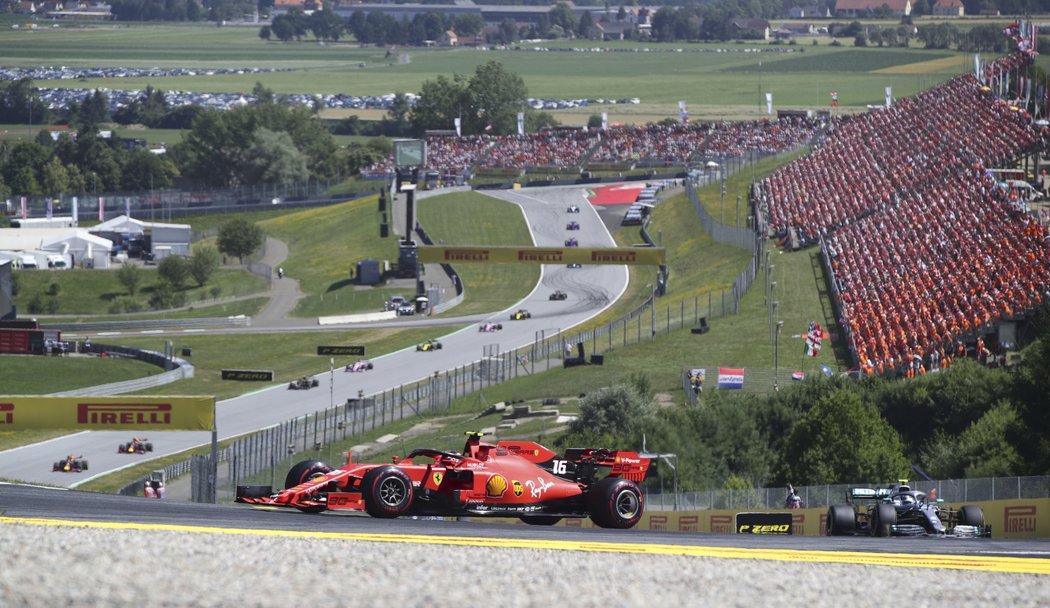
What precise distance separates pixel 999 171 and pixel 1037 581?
52116 millimetres

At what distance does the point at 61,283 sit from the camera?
95125 millimetres

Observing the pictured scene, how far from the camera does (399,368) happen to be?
64688 mm

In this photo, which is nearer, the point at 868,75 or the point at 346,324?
the point at 346,324

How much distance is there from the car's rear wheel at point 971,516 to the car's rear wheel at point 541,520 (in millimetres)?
6652

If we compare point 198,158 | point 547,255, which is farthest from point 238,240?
point 198,158

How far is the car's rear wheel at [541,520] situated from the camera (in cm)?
2334

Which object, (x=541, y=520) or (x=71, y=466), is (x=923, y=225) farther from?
(x=541, y=520)

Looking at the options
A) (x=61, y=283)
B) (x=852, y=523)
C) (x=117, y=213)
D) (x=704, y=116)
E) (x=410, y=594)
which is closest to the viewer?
(x=410, y=594)

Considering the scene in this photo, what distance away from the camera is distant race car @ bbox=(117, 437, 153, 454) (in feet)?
157

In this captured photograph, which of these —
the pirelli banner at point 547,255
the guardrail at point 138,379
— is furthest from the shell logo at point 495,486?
the pirelli banner at point 547,255

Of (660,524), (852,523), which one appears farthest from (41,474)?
(852,523)

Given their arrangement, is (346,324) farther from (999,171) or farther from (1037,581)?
(1037,581)

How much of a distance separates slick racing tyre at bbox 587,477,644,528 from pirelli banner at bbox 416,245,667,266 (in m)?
59.6

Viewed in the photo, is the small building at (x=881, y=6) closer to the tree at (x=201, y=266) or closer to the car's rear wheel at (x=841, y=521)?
the tree at (x=201, y=266)
